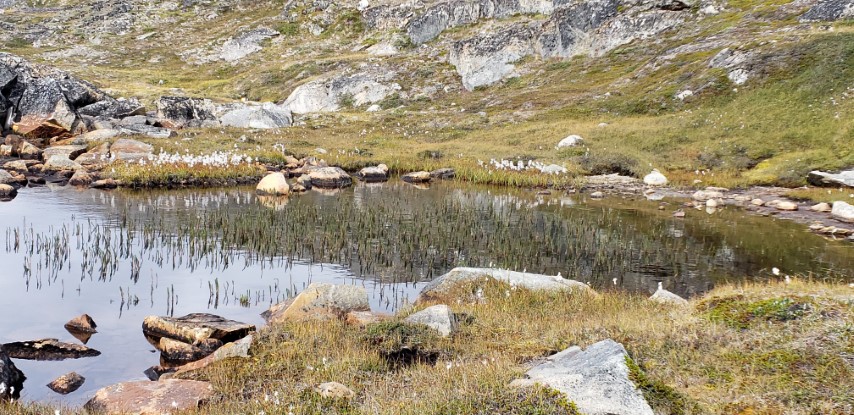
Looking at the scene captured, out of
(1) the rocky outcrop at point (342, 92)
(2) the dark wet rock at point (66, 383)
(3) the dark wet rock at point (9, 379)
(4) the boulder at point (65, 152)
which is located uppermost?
(1) the rocky outcrop at point (342, 92)

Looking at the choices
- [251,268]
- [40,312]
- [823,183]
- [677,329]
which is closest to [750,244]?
[823,183]

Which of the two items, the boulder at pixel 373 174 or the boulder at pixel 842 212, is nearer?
the boulder at pixel 842 212

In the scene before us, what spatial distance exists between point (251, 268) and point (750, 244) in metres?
16.4

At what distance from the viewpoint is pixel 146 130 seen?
46594mm

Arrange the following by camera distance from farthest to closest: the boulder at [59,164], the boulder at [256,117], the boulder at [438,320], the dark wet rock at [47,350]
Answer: the boulder at [256,117], the boulder at [59,164], the dark wet rock at [47,350], the boulder at [438,320]

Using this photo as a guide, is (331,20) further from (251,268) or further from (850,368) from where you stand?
(850,368)

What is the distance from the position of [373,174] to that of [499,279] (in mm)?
24422

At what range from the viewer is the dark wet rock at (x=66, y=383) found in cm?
895

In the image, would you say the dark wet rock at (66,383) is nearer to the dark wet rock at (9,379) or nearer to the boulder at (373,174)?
the dark wet rock at (9,379)

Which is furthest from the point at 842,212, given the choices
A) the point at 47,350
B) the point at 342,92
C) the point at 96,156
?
the point at 342,92

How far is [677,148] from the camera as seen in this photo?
1519 inches

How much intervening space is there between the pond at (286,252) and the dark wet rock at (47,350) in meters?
0.26

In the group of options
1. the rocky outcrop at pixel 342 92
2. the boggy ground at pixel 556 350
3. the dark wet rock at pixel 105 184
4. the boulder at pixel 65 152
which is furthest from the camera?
the rocky outcrop at pixel 342 92

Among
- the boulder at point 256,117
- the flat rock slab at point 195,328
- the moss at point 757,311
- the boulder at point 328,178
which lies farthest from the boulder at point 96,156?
the moss at point 757,311
